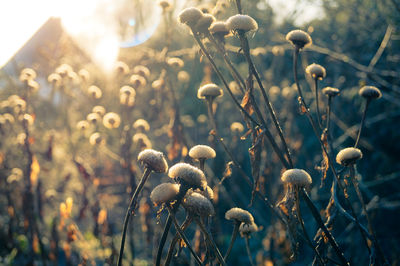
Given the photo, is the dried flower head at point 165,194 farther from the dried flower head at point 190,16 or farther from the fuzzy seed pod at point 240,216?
the dried flower head at point 190,16

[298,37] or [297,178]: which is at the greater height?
[298,37]

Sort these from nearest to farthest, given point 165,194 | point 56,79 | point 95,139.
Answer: point 165,194 → point 95,139 → point 56,79

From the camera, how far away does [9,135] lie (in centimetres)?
316

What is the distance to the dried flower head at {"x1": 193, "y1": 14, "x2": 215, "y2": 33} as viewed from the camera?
1161 mm

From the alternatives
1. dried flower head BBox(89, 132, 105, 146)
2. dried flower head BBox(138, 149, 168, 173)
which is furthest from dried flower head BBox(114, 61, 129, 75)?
dried flower head BBox(138, 149, 168, 173)

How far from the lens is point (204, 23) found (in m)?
1.17

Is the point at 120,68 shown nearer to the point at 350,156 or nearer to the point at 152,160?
the point at 152,160

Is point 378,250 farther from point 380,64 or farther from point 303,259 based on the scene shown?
point 380,64

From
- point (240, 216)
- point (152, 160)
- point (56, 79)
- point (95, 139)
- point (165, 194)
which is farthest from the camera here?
point (56, 79)

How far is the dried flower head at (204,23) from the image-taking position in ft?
3.81

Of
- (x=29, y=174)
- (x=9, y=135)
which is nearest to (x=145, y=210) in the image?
(x=29, y=174)

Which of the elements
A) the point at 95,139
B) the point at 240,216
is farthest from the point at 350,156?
the point at 95,139

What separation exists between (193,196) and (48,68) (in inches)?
121

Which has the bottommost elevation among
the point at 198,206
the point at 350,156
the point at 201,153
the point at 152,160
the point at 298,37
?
the point at 198,206
